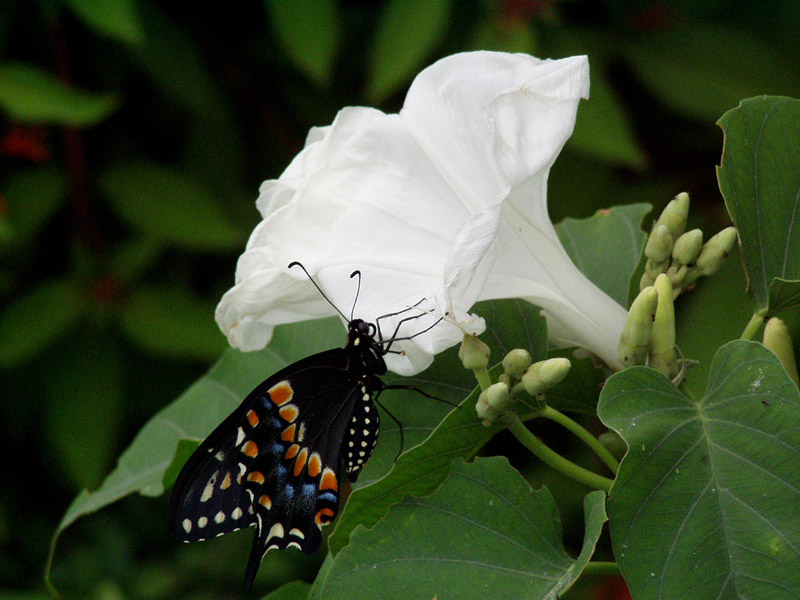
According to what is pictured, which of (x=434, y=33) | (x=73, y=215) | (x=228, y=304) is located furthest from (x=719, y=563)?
(x=73, y=215)

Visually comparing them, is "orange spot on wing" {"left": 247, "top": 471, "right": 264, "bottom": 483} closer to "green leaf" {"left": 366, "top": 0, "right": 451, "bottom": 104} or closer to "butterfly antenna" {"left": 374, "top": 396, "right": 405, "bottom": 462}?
"butterfly antenna" {"left": 374, "top": 396, "right": 405, "bottom": 462}

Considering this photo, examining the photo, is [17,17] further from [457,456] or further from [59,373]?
[457,456]

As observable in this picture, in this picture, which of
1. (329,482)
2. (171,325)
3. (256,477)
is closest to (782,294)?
(329,482)

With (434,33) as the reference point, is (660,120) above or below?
below

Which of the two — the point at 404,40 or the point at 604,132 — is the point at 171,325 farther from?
the point at 604,132

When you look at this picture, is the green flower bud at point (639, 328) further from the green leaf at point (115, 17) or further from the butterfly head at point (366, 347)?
the green leaf at point (115, 17)

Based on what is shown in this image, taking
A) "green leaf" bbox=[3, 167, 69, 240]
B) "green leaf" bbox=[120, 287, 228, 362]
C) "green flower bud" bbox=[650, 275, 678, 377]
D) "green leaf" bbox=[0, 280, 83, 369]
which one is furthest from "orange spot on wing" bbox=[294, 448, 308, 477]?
"green leaf" bbox=[3, 167, 69, 240]
